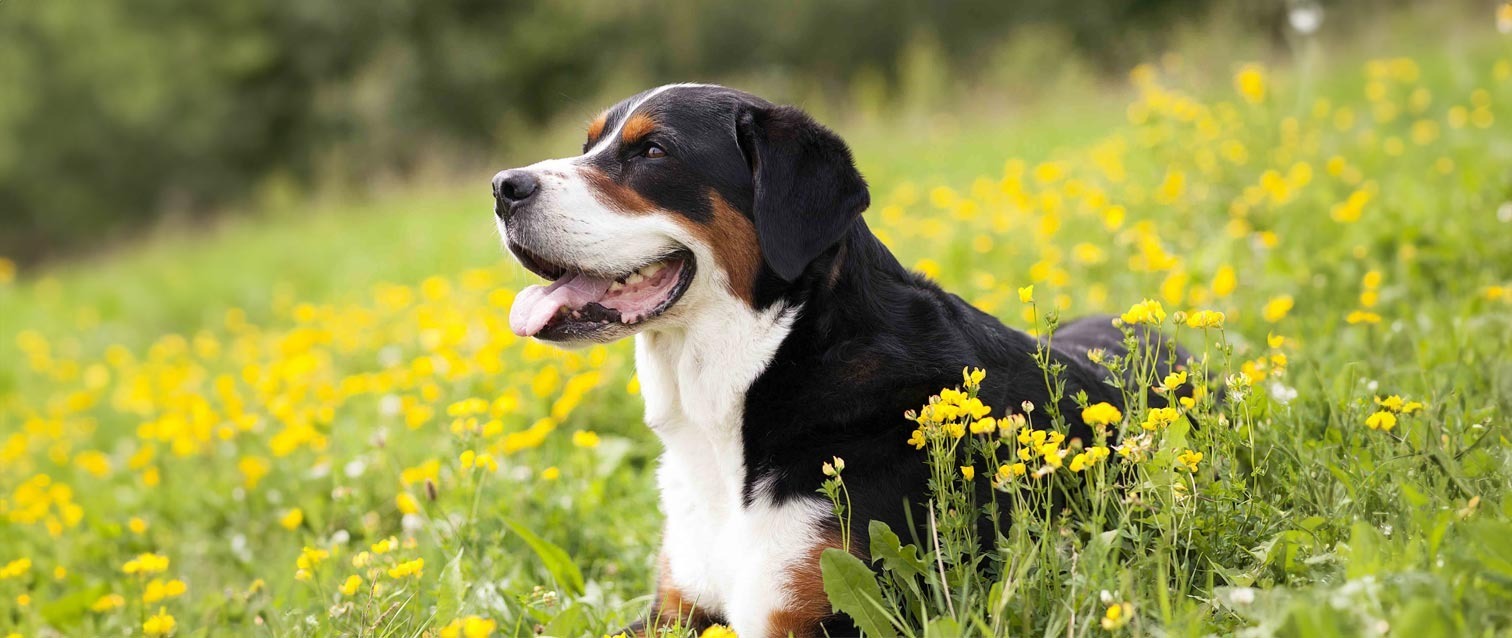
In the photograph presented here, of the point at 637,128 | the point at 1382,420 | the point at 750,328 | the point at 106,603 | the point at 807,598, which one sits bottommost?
the point at 106,603

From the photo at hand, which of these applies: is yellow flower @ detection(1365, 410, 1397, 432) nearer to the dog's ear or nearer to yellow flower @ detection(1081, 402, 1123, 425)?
yellow flower @ detection(1081, 402, 1123, 425)

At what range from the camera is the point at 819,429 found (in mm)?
2555

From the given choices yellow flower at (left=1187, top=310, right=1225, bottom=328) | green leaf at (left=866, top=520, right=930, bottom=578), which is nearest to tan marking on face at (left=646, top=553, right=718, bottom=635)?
green leaf at (left=866, top=520, right=930, bottom=578)

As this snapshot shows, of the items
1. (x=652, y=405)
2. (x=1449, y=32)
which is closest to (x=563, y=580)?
(x=652, y=405)

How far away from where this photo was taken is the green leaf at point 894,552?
91.7 inches

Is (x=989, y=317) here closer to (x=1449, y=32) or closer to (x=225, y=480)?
(x=225, y=480)

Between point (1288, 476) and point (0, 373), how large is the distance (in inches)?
358

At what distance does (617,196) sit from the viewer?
2.78 m

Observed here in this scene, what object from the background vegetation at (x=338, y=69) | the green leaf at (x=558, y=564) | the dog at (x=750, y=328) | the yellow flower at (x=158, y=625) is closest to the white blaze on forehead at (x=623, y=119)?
the dog at (x=750, y=328)

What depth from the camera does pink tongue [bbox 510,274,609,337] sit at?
9.18ft

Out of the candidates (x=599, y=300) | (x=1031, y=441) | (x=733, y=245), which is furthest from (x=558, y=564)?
(x=1031, y=441)

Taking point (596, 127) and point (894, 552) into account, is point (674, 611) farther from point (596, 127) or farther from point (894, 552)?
point (596, 127)

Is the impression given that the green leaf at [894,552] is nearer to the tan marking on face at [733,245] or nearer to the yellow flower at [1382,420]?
the tan marking on face at [733,245]

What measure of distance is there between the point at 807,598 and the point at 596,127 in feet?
4.48
